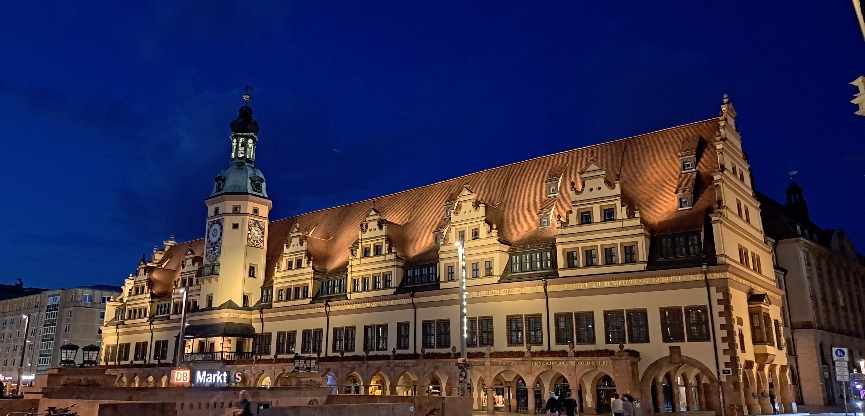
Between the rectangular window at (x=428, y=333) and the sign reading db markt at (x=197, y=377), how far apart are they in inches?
571

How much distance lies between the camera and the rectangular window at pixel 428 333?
5145cm

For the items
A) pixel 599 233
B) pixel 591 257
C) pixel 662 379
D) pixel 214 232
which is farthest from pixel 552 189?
pixel 214 232

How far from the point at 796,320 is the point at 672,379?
72.2 ft

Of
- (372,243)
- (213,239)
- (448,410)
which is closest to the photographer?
(448,410)

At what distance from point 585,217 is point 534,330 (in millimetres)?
8325

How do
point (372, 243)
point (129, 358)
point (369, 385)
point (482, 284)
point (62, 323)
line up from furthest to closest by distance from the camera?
1. point (62, 323)
2. point (129, 358)
3. point (372, 243)
4. point (369, 385)
5. point (482, 284)

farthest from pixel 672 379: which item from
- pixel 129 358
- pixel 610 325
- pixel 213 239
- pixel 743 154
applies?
pixel 129 358

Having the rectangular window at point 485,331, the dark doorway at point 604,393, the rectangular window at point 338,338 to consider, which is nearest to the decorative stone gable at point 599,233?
A: the rectangular window at point 485,331

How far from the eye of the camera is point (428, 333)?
170 ft

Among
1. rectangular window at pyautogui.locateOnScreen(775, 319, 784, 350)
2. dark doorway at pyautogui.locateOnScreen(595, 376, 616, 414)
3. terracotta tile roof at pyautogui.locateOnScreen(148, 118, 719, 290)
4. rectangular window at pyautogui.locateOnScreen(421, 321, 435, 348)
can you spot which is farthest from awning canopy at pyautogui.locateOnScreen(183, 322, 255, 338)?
rectangular window at pyautogui.locateOnScreen(775, 319, 784, 350)

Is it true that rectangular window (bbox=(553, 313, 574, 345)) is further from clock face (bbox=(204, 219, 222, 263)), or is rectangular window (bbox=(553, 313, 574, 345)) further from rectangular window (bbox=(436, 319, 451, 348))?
clock face (bbox=(204, 219, 222, 263))

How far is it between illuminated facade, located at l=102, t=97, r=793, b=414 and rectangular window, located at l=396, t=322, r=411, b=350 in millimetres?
174

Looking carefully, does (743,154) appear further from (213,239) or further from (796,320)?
(213,239)

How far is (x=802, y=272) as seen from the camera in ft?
197
